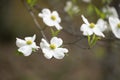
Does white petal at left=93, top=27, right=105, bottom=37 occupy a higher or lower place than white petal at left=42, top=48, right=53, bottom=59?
higher

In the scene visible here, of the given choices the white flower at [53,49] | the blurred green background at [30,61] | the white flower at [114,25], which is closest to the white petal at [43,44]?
the white flower at [53,49]

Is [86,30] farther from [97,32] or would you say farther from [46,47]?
[46,47]

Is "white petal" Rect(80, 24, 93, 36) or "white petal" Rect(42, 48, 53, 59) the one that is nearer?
"white petal" Rect(42, 48, 53, 59)

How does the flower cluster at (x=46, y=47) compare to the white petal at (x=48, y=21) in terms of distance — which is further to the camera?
the white petal at (x=48, y=21)

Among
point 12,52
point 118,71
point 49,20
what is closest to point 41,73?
point 12,52

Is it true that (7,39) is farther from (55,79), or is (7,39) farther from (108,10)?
(108,10)

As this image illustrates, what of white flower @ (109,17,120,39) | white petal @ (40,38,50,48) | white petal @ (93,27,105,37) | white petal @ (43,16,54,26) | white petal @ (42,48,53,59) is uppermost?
white petal @ (43,16,54,26)

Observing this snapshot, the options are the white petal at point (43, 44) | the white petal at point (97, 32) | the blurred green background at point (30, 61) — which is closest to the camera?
the white petal at point (43, 44)

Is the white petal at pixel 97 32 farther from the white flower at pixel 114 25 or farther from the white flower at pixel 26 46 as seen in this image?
the white flower at pixel 26 46

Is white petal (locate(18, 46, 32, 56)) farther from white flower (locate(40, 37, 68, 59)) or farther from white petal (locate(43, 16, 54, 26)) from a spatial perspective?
white petal (locate(43, 16, 54, 26))

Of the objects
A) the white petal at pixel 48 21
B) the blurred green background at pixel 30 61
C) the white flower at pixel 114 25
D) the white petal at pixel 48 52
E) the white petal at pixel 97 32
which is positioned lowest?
the white petal at pixel 48 52

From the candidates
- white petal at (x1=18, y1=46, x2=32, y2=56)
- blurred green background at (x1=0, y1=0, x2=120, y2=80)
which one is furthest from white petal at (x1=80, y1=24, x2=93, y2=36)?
blurred green background at (x1=0, y1=0, x2=120, y2=80)
